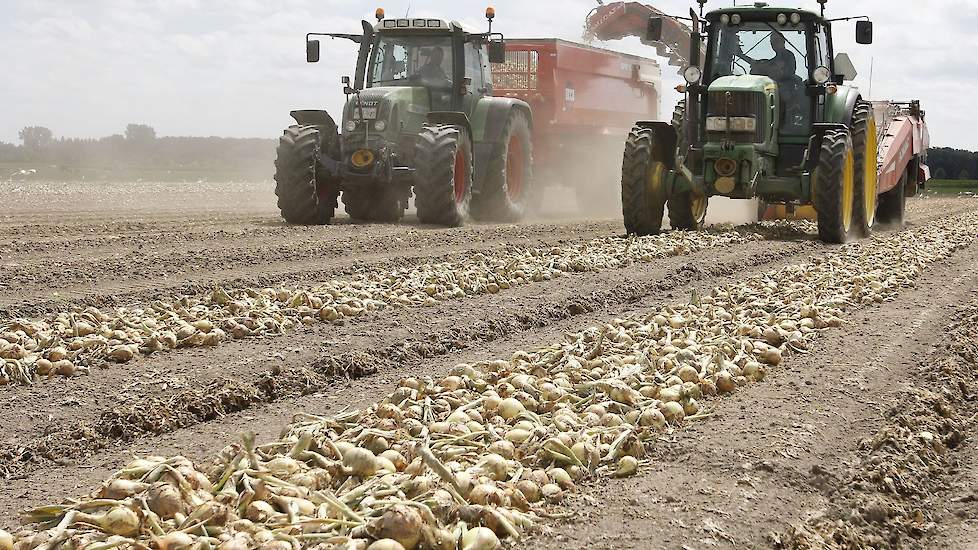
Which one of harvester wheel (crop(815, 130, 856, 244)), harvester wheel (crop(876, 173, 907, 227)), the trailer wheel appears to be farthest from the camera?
harvester wheel (crop(876, 173, 907, 227))

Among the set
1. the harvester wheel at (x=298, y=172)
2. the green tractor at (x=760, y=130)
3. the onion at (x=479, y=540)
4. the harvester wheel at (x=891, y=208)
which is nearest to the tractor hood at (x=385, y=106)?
the harvester wheel at (x=298, y=172)

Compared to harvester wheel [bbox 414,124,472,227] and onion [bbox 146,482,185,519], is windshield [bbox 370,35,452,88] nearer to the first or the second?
harvester wheel [bbox 414,124,472,227]

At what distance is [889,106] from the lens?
15.9 metres

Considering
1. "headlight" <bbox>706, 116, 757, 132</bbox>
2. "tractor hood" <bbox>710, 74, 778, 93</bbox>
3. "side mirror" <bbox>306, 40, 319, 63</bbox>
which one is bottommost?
"headlight" <bbox>706, 116, 757, 132</bbox>

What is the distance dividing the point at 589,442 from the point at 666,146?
8491 mm

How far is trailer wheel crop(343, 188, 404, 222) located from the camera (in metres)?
13.5

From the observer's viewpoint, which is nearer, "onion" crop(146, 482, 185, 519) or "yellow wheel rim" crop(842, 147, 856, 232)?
"onion" crop(146, 482, 185, 519)

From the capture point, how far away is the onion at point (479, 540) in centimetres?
280

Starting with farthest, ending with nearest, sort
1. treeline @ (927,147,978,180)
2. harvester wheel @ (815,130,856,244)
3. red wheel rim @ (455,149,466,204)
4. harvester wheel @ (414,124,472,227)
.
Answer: treeline @ (927,147,978,180)
red wheel rim @ (455,149,466,204)
harvester wheel @ (414,124,472,227)
harvester wheel @ (815,130,856,244)

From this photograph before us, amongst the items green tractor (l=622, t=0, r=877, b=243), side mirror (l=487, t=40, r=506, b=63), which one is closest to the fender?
green tractor (l=622, t=0, r=877, b=243)

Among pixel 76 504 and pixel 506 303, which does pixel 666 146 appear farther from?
pixel 76 504

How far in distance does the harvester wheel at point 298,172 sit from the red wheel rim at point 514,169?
10.2 feet

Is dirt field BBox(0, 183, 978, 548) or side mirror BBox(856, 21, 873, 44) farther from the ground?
side mirror BBox(856, 21, 873, 44)

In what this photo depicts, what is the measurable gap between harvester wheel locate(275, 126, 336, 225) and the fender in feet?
17.9
